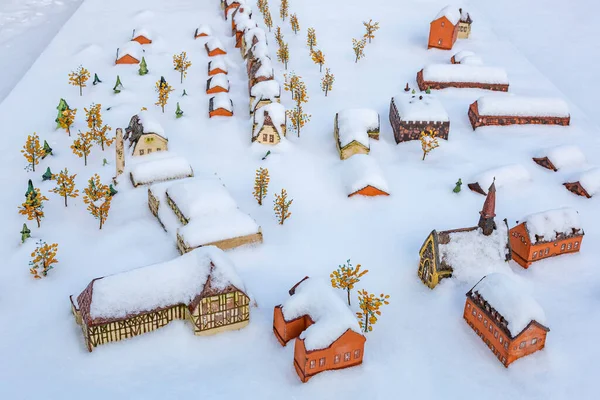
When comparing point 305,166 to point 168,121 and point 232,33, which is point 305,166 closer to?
point 168,121

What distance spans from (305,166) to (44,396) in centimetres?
1946

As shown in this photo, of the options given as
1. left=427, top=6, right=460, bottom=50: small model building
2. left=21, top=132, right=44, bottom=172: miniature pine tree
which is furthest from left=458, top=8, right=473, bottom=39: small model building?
left=21, top=132, right=44, bottom=172: miniature pine tree

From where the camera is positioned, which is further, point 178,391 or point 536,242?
point 536,242

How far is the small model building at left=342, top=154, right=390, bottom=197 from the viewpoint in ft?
113

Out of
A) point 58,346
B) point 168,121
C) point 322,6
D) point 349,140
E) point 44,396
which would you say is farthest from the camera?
point 322,6

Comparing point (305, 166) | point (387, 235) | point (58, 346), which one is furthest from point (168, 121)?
point (58, 346)

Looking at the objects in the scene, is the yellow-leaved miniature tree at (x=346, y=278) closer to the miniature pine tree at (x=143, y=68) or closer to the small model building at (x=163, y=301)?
the small model building at (x=163, y=301)

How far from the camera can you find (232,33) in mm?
57625

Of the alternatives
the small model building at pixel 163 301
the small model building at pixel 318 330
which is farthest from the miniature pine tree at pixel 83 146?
the small model building at pixel 318 330

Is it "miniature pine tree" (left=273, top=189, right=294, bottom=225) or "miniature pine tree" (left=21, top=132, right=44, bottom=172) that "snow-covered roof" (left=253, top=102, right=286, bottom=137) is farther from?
"miniature pine tree" (left=21, top=132, right=44, bottom=172)

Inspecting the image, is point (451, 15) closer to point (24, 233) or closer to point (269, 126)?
point (269, 126)

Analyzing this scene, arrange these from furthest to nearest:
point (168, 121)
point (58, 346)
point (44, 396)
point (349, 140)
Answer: point (168, 121) < point (349, 140) < point (58, 346) < point (44, 396)

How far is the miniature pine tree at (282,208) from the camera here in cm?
3234

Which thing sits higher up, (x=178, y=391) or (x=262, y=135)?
(x=262, y=135)
